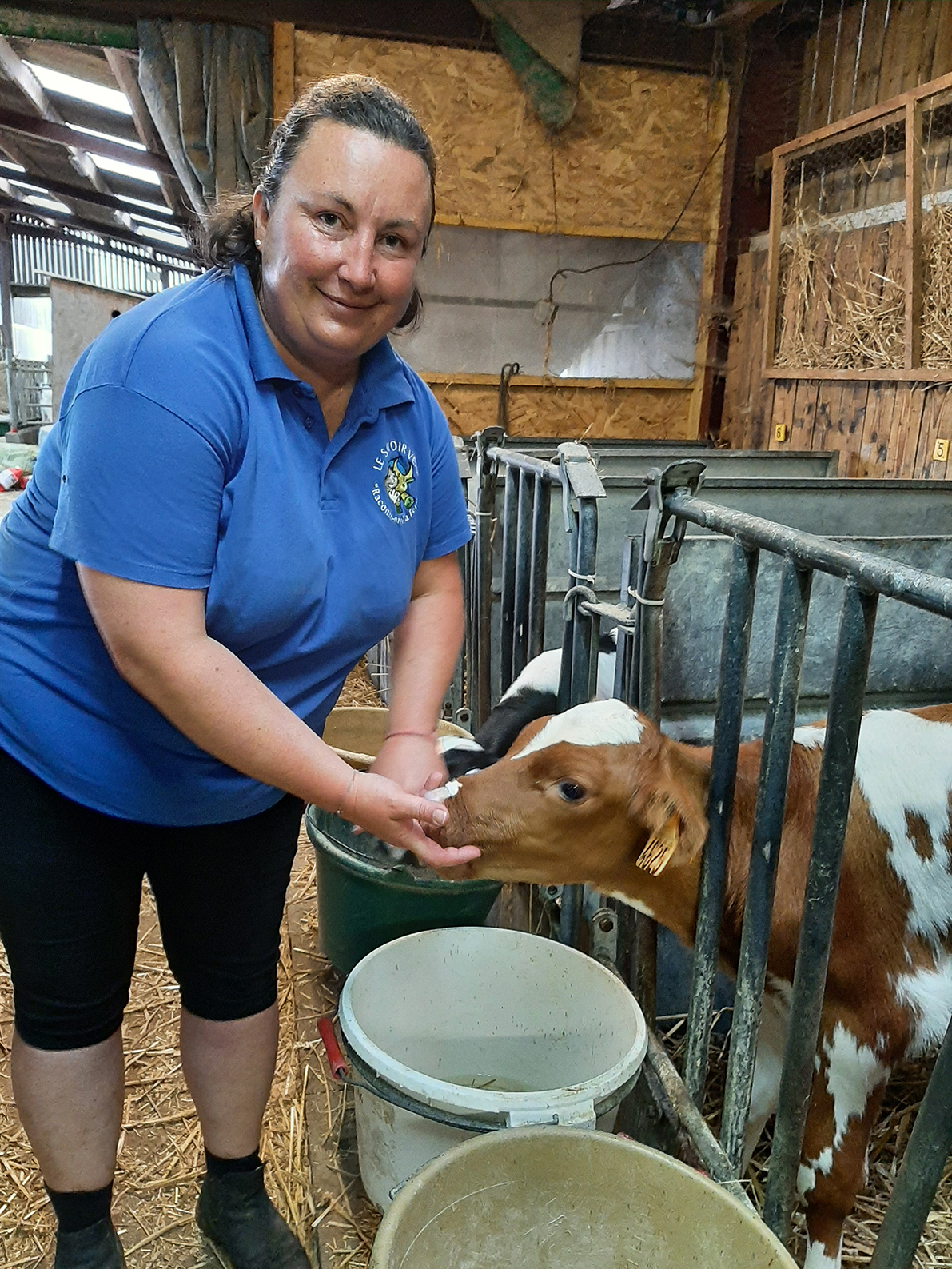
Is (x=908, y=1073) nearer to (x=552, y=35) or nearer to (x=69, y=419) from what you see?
(x=69, y=419)

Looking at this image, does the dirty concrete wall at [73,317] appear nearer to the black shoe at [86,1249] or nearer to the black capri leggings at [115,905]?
the black capri leggings at [115,905]

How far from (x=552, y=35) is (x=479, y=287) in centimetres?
157

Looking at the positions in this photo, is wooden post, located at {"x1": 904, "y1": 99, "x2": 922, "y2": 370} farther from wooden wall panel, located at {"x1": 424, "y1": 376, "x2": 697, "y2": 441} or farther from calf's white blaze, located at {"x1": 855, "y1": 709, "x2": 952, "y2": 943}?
calf's white blaze, located at {"x1": 855, "y1": 709, "x2": 952, "y2": 943}

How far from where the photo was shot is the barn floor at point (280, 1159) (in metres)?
2.01

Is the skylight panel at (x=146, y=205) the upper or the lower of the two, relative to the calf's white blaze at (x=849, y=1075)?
upper

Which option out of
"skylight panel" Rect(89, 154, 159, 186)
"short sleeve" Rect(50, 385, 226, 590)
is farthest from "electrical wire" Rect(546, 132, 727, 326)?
"skylight panel" Rect(89, 154, 159, 186)

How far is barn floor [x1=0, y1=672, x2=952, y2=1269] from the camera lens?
6.58ft

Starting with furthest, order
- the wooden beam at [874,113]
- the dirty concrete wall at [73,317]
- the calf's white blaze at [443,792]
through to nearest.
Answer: the dirty concrete wall at [73,317], the wooden beam at [874,113], the calf's white blaze at [443,792]

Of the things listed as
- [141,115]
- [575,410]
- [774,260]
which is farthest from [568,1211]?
[141,115]

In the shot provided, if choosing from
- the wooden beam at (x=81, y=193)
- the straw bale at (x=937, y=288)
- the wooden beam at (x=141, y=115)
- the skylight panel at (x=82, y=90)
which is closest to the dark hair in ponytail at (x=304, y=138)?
the straw bale at (x=937, y=288)

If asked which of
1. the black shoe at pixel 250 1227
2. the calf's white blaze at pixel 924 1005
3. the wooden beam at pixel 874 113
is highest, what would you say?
the wooden beam at pixel 874 113

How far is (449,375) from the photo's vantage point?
6543 mm

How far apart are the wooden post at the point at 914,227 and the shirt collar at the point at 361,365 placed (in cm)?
397

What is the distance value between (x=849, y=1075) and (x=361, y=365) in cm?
168
